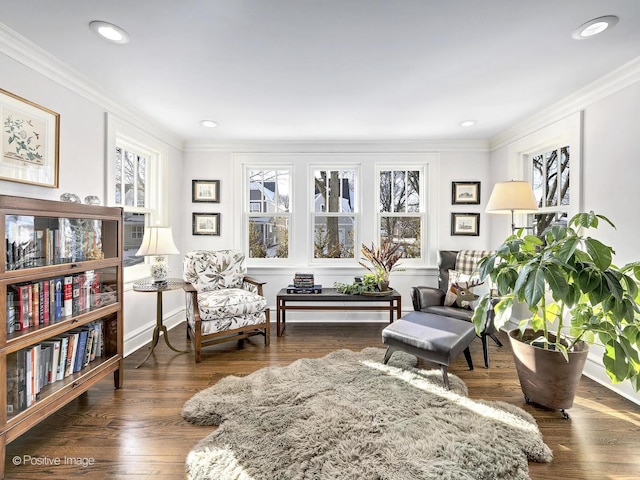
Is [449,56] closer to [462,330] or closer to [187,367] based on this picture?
[462,330]

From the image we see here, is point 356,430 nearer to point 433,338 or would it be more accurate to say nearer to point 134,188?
point 433,338

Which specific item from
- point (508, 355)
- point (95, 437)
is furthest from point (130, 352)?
point (508, 355)

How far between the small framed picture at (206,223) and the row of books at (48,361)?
1.97m

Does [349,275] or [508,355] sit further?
[349,275]

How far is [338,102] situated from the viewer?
2.79 m

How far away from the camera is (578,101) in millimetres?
2646

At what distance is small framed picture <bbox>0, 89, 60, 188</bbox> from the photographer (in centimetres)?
185

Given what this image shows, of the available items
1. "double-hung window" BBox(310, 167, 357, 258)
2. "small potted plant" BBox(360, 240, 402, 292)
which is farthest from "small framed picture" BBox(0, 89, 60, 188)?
"small potted plant" BBox(360, 240, 402, 292)

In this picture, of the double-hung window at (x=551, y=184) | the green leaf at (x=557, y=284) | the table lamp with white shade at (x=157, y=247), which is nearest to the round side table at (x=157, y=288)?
the table lamp with white shade at (x=157, y=247)

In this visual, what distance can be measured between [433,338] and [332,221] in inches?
86.6

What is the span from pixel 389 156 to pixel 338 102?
1.45 metres

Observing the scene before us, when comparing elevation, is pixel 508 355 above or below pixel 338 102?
below

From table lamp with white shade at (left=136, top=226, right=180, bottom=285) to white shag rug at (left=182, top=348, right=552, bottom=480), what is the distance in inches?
48.0

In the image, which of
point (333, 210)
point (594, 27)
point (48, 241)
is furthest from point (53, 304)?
point (594, 27)
